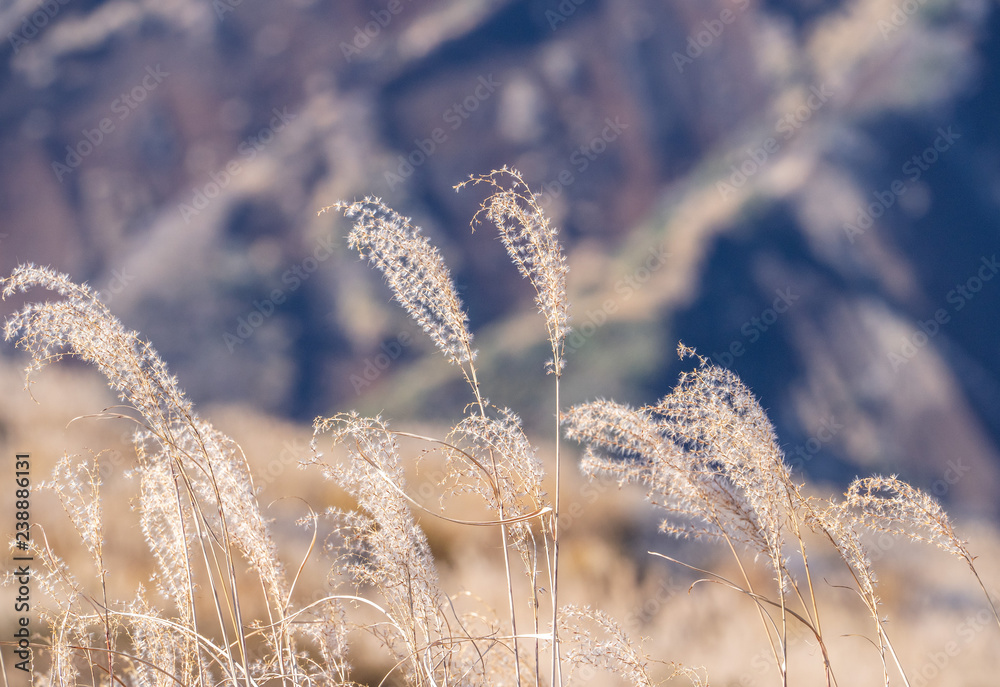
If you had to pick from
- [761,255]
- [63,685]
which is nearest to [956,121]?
[761,255]

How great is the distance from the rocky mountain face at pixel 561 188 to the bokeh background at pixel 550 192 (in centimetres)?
1

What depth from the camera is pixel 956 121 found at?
2895 millimetres

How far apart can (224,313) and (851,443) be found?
2647mm

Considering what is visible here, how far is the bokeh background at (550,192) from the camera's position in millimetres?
2693

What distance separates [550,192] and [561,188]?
5 centimetres

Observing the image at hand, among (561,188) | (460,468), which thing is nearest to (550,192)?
(561,188)

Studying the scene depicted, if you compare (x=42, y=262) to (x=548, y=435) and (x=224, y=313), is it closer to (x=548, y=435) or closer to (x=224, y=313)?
(x=224, y=313)

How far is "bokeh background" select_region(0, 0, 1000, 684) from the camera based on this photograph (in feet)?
8.84

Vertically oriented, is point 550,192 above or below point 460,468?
above

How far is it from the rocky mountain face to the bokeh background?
10mm

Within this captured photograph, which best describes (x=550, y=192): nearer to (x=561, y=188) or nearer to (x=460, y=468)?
(x=561, y=188)

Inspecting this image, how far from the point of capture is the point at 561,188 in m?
2.93

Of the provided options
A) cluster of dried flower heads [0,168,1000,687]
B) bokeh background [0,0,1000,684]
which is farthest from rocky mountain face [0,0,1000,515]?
cluster of dried flower heads [0,168,1000,687]

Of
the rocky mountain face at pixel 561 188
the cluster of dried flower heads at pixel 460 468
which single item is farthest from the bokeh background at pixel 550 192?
the cluster of dried flower heads at pixel 460 468
